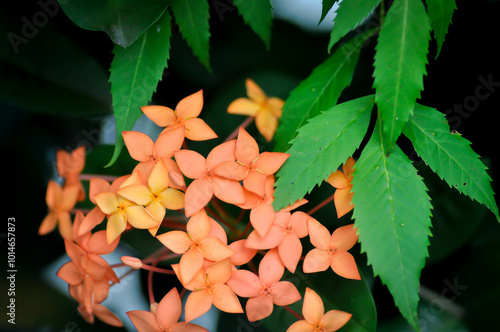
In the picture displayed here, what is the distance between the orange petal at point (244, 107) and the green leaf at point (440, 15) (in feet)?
0.96

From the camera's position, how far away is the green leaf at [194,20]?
24.9 inches

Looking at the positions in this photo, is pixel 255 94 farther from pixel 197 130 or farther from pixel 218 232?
pixel 218 232

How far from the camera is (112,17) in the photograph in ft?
1.79

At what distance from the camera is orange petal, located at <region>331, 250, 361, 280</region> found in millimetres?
560

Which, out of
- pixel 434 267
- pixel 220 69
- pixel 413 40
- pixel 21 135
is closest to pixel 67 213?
pixel 21 135

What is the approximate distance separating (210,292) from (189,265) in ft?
0.15

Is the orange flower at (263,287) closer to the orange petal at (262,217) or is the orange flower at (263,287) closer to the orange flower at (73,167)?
the orange petal at (262,217)

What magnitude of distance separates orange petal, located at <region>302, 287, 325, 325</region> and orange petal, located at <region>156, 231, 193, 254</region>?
6.3 inches

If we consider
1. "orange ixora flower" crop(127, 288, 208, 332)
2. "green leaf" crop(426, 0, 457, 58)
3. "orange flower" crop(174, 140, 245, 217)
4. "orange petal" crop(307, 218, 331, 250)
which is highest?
"green leaf" crop(426, 0, 457, 58)

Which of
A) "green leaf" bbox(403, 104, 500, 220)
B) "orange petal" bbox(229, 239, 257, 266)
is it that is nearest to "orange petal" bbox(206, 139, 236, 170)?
"orange petal" bbox(229, 239, 257, 266)

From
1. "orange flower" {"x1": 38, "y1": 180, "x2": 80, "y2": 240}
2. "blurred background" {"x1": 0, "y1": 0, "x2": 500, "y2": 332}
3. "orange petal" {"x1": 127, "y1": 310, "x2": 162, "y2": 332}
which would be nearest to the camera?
"orange petal" {"x1": 127, "y1": 310, "x2": 162, "y2": 332}

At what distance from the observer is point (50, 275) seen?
37.1 inches

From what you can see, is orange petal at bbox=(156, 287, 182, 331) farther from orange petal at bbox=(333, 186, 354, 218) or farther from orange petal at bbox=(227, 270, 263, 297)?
Answer: orange petal at bbox=(333, 186, 354, 218)

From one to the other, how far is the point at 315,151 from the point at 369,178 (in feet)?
0.23
